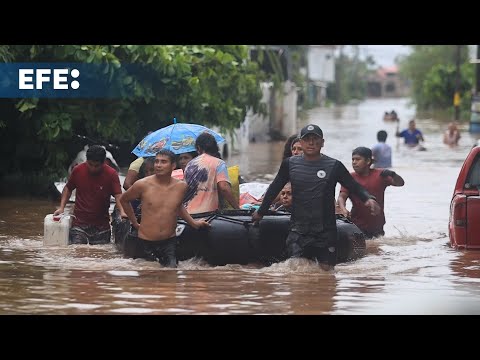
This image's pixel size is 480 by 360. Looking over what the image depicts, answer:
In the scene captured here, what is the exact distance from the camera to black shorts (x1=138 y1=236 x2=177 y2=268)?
1255 cm

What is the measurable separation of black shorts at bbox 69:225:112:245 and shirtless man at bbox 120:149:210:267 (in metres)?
1.74

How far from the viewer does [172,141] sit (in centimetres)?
1471

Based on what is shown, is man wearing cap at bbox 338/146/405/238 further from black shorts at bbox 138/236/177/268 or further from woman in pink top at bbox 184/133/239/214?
black shorts at bbox 138/236/177/268

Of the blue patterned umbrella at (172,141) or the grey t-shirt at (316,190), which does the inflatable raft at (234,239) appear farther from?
the blue patterned umbrella at (172,141)

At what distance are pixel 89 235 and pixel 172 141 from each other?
153cm

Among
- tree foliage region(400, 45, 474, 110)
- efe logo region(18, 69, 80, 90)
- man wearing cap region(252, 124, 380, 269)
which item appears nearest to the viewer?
man wearing cap region(252, 124, 380, 269)

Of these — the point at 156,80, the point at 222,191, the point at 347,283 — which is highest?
the point at 156,80

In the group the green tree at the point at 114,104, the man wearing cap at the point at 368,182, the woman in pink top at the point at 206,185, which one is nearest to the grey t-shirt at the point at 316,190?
the woman in pink top at the point at 206,185

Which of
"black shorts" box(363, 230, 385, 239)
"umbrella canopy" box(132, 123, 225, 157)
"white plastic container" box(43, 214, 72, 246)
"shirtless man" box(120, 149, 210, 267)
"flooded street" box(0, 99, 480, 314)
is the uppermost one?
"umbrella canopy" box(132, 123, 225, 157)

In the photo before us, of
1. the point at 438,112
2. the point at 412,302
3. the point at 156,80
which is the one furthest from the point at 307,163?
the point at 438,112

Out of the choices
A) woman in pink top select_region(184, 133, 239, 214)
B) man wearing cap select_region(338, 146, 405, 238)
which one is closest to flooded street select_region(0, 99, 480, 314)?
man wearing cap select_region(338, 146, 405, 238)

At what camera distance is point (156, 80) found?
71.0 feet
